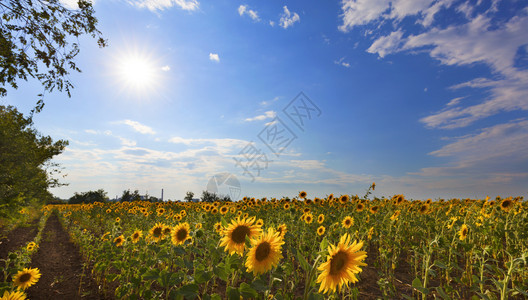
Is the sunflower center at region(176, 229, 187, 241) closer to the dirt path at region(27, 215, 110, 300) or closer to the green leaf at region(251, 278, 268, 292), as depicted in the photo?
the dirt path at region(27, 215, 110, 300)

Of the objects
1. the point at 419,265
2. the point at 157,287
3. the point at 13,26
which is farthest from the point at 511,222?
the point at 13,26

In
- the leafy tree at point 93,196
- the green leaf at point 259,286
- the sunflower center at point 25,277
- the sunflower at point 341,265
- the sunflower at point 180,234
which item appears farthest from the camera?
the leafy tree at point 93,196

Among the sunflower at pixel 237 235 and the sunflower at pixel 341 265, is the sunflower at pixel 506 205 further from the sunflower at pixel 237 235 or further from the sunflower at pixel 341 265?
the sunflower at pixel 237 235

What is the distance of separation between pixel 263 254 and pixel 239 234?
40cm

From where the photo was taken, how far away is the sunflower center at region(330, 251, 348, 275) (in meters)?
1.70

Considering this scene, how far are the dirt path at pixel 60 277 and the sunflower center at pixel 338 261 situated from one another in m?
4.41

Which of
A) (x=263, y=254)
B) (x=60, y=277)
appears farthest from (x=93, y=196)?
(x=263, y=254)

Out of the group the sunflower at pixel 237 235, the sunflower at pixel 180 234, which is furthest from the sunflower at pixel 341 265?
the sunflower at pixel 180 234

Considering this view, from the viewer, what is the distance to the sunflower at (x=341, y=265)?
1676 mm

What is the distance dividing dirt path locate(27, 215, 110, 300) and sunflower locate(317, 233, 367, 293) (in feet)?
14.3

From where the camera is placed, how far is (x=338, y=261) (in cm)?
171

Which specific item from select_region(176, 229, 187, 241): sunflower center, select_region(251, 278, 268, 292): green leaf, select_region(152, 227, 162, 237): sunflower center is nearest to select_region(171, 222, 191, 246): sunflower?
select_region(176, 229, 187, 241): sunflower center

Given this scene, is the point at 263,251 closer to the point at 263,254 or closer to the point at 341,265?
the point at 263,254

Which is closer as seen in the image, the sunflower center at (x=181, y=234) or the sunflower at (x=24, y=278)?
the sunflower center at (x=181, y=234)
